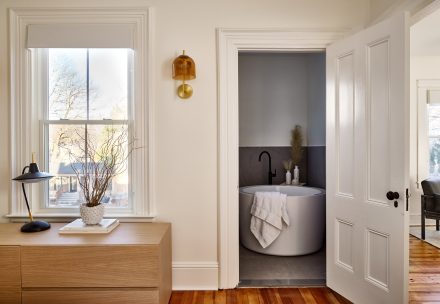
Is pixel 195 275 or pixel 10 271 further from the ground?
pixel 10 271

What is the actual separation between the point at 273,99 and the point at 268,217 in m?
2.14

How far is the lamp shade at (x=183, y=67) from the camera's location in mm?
2541

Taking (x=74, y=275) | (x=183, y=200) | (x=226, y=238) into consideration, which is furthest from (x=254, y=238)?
(x=74, y=275)

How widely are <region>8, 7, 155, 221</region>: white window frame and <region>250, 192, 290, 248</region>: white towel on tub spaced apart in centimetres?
138

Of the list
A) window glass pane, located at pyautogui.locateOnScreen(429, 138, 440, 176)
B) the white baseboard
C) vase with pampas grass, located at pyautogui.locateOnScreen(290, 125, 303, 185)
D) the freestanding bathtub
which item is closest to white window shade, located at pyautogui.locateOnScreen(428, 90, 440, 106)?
window glass pane, located at pyautogui.locateOnScreen(429, 138, 440, 176)

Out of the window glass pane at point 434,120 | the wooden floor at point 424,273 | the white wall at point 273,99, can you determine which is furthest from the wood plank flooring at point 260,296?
the window glass pane at point 434,120

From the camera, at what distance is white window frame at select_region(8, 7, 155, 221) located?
2639 millimetres

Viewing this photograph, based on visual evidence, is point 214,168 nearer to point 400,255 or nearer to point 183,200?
point 183,200

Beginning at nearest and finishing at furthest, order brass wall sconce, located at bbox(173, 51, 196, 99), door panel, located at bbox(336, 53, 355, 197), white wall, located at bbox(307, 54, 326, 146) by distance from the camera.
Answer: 1. door panel, located at bbox(336, 53, 355, 197)
2. brass wall sconce, located at bbox(173, 51, 196, 99)
3. white wall, located at bbox(307, 54, 326, 146)

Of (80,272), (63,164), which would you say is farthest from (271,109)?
(80,272)

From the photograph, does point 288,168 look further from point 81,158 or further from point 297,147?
point 81,158

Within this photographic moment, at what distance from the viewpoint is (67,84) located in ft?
9.00

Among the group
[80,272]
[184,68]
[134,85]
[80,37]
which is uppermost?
[80,37]

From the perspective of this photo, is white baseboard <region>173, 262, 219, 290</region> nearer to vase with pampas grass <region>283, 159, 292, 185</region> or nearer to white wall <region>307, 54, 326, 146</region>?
vase with pampas grass <region>283, 159, 292, 185</region>
